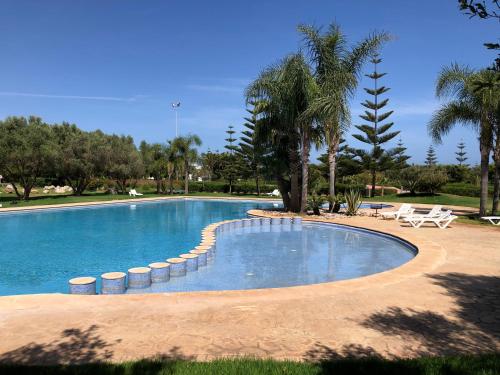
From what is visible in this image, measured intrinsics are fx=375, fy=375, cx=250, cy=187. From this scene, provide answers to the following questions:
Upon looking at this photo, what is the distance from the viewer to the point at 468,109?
13945 millimetres

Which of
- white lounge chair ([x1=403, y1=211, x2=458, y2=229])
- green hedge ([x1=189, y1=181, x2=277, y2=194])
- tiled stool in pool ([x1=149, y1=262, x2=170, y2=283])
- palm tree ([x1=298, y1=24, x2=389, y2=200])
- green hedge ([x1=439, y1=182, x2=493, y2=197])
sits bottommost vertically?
tiled stool in pool ([x1=149, y1=262, x2=170, y2=283])

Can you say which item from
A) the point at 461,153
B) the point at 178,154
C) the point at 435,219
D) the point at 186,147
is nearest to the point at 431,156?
the point at 461,153

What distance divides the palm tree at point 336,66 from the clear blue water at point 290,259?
4292 millimetres

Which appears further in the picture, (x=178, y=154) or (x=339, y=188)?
(x=178, y=154)

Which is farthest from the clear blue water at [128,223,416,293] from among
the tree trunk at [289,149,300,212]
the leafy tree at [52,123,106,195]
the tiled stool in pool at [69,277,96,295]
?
the leafy tree at [52,123,106,195]

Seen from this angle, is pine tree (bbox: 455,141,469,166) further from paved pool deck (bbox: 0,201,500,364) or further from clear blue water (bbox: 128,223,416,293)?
paved pool deck (bbox: 0,201,500,364)

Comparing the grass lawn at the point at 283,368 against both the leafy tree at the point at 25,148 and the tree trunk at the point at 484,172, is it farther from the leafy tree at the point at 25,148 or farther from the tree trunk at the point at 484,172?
the leafy tree at the point at 25,148

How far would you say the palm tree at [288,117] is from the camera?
47.2ft

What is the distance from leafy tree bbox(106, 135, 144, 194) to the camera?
26.9m

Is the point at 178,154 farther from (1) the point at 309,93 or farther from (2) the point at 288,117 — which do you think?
(1) the point at 309,93

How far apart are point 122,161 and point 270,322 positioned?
84.7ft

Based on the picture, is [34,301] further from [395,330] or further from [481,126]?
[481,126]

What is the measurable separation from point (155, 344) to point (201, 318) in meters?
0.77

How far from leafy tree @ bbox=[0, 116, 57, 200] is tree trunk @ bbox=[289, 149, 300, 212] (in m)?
14.0
